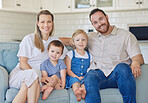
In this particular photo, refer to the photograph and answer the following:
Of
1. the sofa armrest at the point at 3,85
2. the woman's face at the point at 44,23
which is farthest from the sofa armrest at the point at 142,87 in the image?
the sofa armrest at the point at 3,85

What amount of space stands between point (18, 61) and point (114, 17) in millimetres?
2574

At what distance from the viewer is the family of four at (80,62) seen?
175cm

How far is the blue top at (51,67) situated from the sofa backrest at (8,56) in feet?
1.13

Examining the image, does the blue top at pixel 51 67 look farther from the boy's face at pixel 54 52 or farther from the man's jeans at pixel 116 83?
the man's jeans at pixel 116 83

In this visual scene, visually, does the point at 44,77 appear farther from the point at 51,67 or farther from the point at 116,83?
the point at 116,83

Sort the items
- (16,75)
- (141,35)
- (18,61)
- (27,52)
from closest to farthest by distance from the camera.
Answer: (16,75) < (27,52) < (18,61) < (141,35)

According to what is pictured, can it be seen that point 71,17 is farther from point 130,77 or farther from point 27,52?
point 130,77

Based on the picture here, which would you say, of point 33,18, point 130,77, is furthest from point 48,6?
point 130,77

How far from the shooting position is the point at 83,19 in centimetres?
438

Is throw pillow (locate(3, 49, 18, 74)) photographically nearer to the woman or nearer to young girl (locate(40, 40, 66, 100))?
the woman

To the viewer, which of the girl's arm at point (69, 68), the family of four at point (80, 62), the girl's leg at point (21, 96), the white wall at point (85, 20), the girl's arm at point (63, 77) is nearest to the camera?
the girl's leg at point (21, 96)

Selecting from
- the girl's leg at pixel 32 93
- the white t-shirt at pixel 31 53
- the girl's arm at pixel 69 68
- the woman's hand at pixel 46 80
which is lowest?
the girl's leg at pixel 32 93

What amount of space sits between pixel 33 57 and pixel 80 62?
1.60 ft

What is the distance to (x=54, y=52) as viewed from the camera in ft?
6.70
